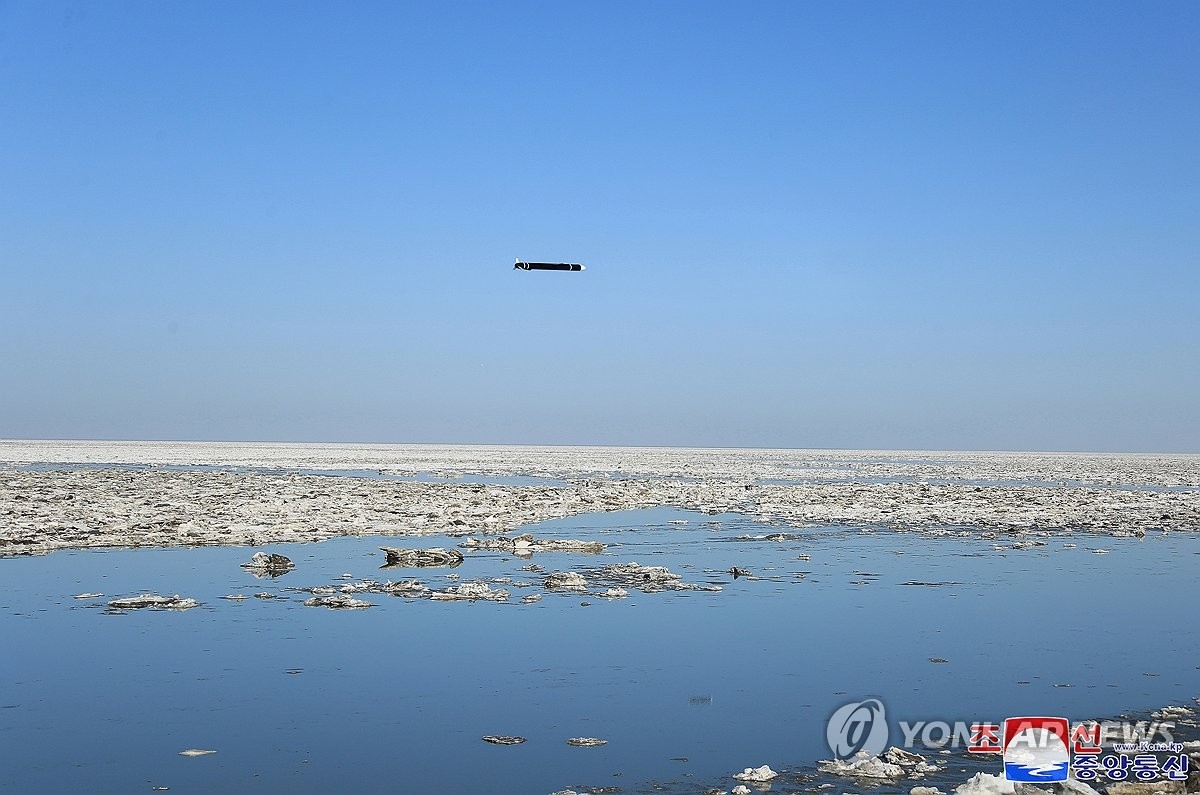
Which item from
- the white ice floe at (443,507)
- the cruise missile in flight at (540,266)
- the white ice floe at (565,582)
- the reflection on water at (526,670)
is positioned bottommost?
the reflection on water at (526,670)

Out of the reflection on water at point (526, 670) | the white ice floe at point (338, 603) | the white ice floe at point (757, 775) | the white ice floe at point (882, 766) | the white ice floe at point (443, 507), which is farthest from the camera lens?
the white ice floe at point (443, 507)

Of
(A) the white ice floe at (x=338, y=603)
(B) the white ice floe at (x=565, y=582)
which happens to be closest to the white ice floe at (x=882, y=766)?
→ (A) the white ice floe at (x=338, y=603)

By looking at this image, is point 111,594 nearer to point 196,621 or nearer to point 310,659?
point 196,621

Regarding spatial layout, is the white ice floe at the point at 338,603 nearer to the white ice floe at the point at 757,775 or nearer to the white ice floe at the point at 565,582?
the white ice floe at the point at 565,582

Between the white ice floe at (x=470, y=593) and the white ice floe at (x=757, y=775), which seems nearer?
the white ice floe at (x=757, y=775)

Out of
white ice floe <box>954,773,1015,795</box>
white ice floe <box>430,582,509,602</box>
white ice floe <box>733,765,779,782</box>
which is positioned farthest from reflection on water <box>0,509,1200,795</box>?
white ice floe <box>954,773,1015,795</box>

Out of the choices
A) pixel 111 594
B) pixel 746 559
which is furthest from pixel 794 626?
pixel 111 594

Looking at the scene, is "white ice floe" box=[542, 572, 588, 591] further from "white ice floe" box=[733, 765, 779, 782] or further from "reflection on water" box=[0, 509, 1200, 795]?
"white ice floe" box=[733, 765, 779, 782]

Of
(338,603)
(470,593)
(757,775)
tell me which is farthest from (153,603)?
(757,775)
